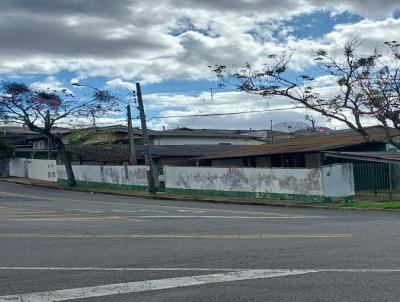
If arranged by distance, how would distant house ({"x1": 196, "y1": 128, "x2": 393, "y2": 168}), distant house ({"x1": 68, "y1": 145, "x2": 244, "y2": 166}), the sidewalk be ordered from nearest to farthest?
the sidewalk < distant house ({"x1": 196, "y1": 128, "x2": 393, "y2": 168}) < distant house ({"x1": 68, "y1": 145, "x2": 244, "y2": 166})

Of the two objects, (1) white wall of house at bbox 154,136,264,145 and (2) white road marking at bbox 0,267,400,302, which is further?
(1) white wall of house at bbox 154,136,264,145

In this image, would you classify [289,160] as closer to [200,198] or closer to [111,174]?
[200,198]

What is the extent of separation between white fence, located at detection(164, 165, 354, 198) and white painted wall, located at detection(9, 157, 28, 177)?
25391mm

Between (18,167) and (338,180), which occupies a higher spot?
(18,167)

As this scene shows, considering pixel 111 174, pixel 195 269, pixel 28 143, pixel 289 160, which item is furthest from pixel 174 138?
pixel 195 269

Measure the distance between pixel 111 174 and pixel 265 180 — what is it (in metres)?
17.2

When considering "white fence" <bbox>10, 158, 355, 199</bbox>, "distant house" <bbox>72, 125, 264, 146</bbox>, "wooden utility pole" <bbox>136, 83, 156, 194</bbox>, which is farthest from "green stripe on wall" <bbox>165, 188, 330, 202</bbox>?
"distant house" <bbox>72, 125, 264, 146</bbox>

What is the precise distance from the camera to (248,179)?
33.2 meters

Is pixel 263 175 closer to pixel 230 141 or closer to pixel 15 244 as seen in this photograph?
pixel 15 244

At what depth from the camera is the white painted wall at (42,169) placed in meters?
53.9

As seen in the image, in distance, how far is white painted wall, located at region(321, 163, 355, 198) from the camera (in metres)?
28.3

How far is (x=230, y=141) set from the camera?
75938mm

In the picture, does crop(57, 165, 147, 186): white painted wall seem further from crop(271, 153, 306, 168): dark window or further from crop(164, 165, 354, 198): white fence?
crop(271, 153, 306, 168): dark window

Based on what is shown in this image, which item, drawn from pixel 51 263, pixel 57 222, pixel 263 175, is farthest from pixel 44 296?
pixel 263 175
